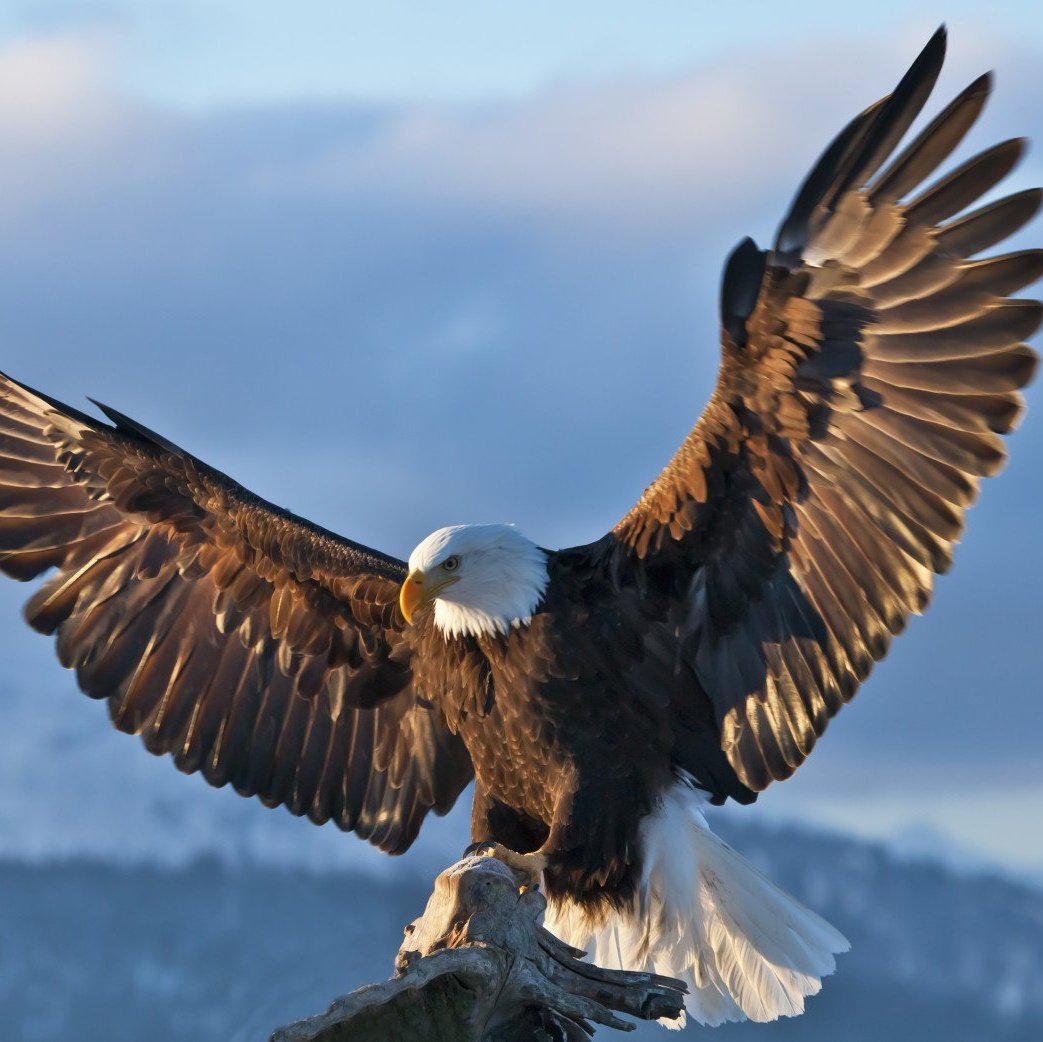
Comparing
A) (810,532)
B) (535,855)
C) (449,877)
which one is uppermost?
(810,532)

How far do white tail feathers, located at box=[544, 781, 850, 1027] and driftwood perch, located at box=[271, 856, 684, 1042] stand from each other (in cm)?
63

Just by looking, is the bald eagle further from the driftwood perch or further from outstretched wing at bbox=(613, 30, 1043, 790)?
the driftwood perch

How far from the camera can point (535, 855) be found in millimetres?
5664

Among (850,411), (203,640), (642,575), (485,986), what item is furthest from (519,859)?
(203,640)

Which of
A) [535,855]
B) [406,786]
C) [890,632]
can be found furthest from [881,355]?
[406,786]

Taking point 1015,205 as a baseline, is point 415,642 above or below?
below

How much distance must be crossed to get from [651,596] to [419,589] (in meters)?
0.71

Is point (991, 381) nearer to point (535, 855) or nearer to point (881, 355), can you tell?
point (881, 355)

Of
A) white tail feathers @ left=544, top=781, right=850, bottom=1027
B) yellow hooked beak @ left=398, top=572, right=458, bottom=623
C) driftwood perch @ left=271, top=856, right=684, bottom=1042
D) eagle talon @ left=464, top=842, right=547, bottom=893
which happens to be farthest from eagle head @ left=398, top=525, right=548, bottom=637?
driftwood perch @ left=271, top=856, right=684, bottom=1042

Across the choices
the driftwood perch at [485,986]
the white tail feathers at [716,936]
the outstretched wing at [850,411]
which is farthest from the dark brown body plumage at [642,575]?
the driftwood perch at [485,986]

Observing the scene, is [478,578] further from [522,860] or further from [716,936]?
[716,936]

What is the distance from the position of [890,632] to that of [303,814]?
8.06 feet

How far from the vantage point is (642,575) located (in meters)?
5.71

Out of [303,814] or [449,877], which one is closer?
[449,877]
